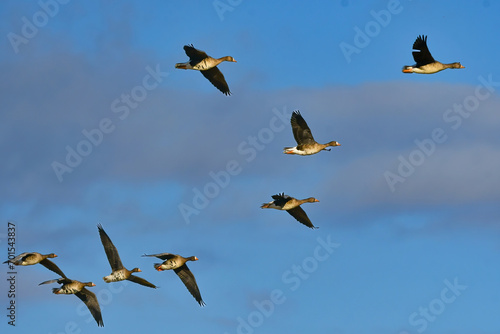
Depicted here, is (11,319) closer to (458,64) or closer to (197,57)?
(197,57)

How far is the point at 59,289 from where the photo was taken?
5216 centimetres

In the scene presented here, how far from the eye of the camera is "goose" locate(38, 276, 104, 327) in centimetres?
5206

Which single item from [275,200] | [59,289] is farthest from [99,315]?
[275,200]

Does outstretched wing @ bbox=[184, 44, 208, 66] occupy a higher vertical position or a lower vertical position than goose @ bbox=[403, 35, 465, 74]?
higher

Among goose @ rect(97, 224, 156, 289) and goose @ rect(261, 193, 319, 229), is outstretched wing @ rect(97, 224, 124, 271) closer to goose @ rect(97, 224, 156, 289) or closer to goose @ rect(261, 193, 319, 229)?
goose @ rect(97, 224, 156, 289)

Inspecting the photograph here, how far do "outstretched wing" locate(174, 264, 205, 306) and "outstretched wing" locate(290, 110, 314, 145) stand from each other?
21.2 feet

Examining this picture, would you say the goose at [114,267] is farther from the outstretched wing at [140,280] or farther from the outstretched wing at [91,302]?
the outstretched wing at [91,302]

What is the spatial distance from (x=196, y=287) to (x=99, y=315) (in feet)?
13.3

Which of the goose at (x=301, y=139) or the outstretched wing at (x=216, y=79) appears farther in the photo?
the outstretched wing at (x=216, y=79)

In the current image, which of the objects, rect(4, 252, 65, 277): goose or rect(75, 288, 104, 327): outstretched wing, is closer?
rect(4, 252, 65, 277): goose

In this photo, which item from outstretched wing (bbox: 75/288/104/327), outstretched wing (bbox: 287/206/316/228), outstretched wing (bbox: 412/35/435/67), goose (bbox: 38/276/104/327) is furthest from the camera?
outstretched wing (bbox: 75/288/104/327)

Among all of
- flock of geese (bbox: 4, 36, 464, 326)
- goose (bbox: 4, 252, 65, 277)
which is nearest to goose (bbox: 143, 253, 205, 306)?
flock of geese (bbox: 4, 36, 464, 326)

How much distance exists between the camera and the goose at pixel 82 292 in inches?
2050

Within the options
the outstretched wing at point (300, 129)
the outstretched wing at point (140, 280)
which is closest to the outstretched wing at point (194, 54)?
the outstretched wing at point (300, 129)
